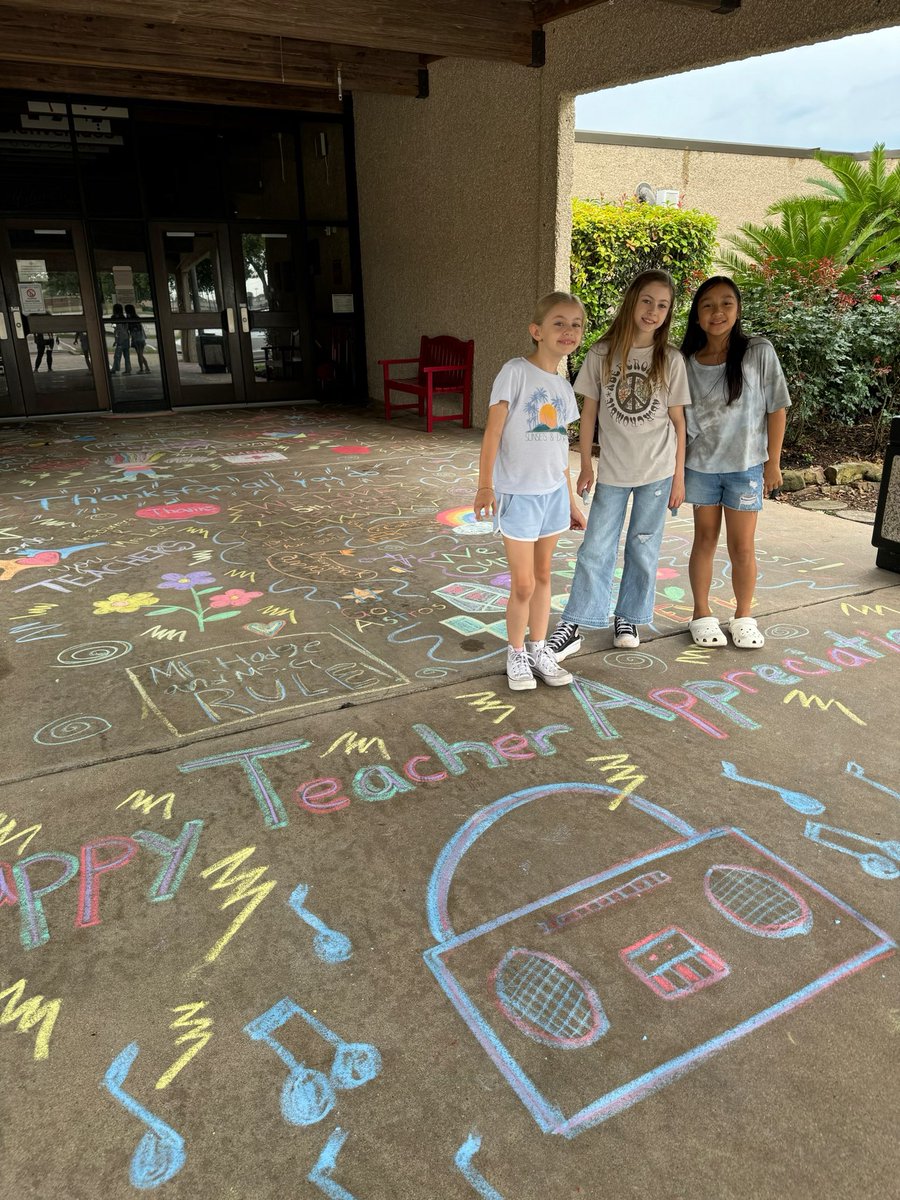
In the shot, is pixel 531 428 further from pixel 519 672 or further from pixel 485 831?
pixel 485 831

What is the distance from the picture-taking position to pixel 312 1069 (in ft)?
5.41

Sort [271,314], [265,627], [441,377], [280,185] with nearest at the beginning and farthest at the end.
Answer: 1. [265,627]
2. [441,377]
3. [280,185]
4. [271,314]

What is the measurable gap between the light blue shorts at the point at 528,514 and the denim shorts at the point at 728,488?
0.73 metres

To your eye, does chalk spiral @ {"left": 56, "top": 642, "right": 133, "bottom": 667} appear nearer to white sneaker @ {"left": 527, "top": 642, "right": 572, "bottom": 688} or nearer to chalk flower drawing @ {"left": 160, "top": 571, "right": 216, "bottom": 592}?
chalk flower drawing @ {"left": 160, "top": 571, "right": 216, "bottom": 592}

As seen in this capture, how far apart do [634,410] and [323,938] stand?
2245 millimetres

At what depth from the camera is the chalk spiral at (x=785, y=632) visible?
363 cm

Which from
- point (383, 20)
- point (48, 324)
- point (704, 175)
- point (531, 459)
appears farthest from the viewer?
point (704, 175)

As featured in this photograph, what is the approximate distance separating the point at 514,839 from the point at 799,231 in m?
8.11

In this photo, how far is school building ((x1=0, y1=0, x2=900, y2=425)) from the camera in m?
6.95

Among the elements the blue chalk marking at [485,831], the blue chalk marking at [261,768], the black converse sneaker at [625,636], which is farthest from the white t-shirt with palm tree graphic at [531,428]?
the blue chalk marking at [261,768]

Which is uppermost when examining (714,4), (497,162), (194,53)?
(194,53)

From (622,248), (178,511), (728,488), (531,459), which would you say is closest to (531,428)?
(531,459)

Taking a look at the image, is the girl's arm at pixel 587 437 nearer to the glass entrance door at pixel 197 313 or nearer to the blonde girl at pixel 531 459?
the blonde girl at pixel 531 459

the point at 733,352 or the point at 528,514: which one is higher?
the point at 733,352
